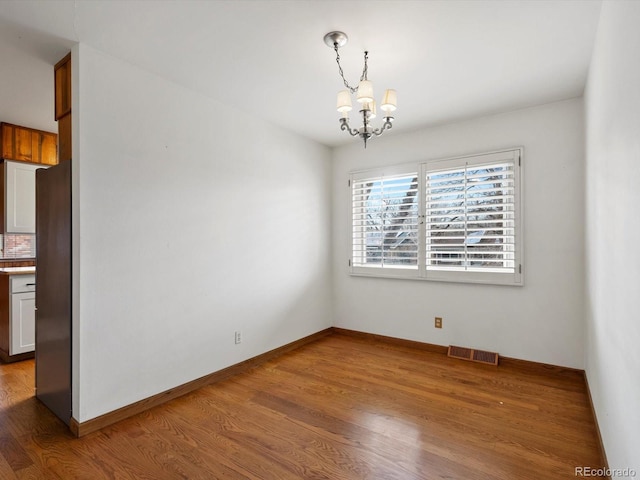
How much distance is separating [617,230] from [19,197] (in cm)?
551

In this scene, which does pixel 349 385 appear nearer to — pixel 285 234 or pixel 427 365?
pixel 427 365

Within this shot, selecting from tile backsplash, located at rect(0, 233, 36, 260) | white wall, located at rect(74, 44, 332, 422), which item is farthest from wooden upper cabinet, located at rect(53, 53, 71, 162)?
tile backsplash, located at rect(0, 233, 36, 260)

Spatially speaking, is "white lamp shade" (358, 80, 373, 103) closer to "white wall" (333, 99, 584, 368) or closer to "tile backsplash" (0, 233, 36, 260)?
"white wall" (333, 99, 584, 368)

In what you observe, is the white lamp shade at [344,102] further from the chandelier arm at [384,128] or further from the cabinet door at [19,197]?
the cabinet door at [19,197]

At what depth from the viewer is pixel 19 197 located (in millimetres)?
3975

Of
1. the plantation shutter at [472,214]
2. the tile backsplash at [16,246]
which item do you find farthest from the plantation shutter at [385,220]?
the tile backsplash at [16,246]

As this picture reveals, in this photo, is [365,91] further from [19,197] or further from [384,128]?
[19,197]

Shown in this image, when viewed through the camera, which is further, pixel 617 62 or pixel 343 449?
pixel 343 449

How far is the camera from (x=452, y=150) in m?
3.74

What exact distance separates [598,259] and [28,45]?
3.99 metres

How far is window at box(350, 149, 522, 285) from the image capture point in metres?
3.42

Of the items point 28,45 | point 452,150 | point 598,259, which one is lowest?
point 598,259

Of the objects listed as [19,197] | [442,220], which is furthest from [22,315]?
[442,220]

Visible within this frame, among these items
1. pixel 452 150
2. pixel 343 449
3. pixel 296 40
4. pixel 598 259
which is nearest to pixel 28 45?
pixel 296 40
